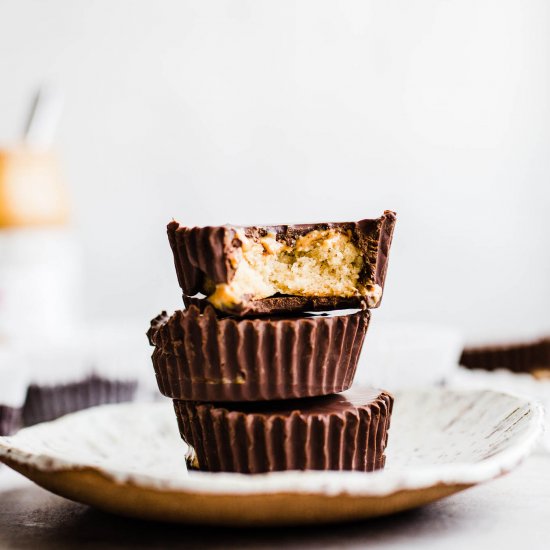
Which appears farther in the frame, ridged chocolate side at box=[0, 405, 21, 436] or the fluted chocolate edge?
the fluted chocolate edge

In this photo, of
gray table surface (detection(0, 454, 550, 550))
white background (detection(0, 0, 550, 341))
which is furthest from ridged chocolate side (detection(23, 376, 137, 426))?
white background (detection(0, 0, 550, 341))

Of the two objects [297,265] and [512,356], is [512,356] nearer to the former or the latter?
[512,356]

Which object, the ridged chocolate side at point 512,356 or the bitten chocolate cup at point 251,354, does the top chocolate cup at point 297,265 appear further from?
the ridged chocolate side at point 512,356

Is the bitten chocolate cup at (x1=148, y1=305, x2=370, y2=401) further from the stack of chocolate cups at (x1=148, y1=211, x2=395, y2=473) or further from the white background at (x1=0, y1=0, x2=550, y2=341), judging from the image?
the white background at (x1=0, y1=0, x2=550, y2=341)

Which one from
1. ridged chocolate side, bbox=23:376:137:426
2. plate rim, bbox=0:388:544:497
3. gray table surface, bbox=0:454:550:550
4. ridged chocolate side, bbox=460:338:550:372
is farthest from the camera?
ridged chocolate side, bbox=460:338:550:372

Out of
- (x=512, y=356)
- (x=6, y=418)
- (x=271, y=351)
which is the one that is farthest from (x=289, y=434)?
(x=512, y=356)

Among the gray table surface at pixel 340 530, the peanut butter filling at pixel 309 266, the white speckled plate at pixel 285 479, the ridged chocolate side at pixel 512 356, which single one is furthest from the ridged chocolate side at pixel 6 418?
the ridged chocolate side at pixel 512 356
